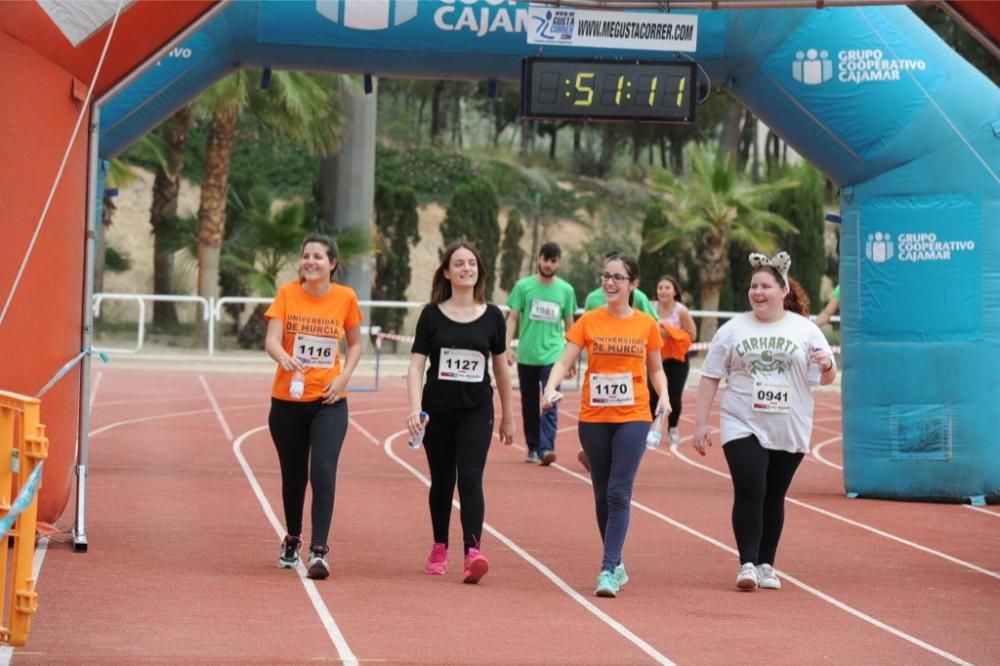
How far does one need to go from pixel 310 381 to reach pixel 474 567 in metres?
1.33

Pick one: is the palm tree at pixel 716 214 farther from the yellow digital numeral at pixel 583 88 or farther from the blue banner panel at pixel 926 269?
the yellow digital numeral at pixel 583 88

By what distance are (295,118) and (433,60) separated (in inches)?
754

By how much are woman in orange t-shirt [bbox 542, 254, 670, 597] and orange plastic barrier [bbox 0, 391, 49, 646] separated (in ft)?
12.5

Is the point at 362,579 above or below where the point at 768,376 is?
below

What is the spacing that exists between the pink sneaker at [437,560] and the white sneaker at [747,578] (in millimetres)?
1577

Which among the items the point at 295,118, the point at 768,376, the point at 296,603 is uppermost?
the point at 295,118

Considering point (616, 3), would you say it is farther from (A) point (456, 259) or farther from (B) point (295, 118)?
(B) point (295, 118)

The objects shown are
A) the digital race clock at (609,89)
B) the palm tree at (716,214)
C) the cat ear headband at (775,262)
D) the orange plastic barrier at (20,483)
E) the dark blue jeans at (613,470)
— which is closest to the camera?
the orange plastic barrier at (20,483)

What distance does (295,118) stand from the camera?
3231 centimetres

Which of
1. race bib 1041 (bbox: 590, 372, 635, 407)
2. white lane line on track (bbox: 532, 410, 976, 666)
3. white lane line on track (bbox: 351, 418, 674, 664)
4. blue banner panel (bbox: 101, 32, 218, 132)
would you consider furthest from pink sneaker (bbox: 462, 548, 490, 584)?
blue banner panel (bbox: 101, 32, 218, 132)

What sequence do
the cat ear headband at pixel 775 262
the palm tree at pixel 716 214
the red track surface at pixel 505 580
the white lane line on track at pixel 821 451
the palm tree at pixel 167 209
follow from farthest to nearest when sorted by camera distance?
the palm tree at pixel 716 214, the palm tree at pixel 167 209, the white lane line on track at pixel 821 451, the cat ear headband at pixel 775 262, the red track surface at pixel 505 580

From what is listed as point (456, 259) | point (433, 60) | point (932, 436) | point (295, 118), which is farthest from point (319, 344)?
point (295, 118)

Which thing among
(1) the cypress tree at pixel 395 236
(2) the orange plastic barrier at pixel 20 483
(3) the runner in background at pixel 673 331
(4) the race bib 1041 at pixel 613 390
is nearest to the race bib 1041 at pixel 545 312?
(3) the runner in background at pixel 673 331

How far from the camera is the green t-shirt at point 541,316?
1517 centimetres
